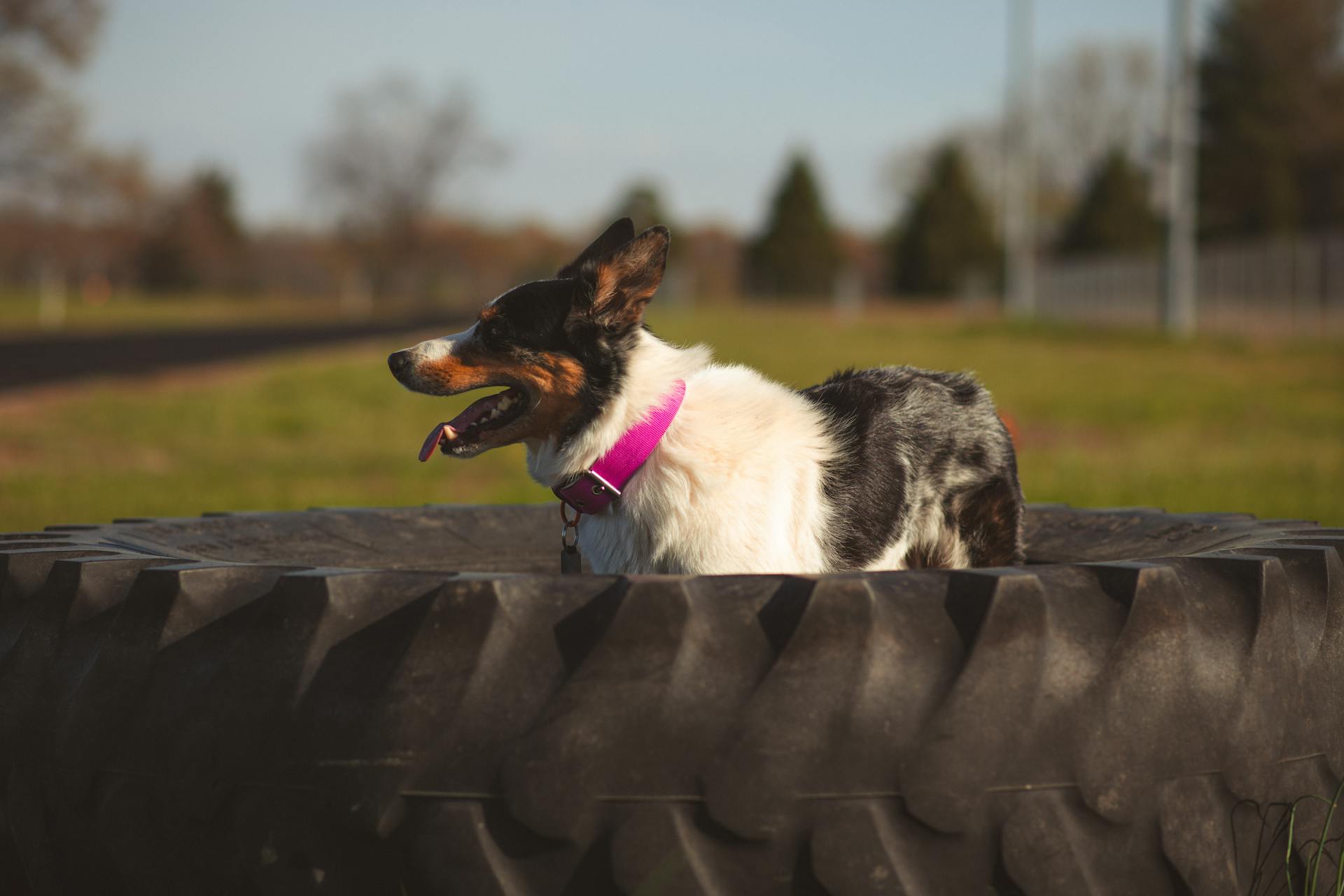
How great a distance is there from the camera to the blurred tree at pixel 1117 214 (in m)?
59.7

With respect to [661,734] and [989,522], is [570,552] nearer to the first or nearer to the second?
[989,522]

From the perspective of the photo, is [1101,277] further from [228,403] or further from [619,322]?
[619,322]

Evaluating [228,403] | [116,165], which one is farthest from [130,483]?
[116,165]

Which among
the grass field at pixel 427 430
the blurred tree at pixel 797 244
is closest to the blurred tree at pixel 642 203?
the blurred tree at pixel 797 244

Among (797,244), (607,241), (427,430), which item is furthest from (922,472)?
(797,244)

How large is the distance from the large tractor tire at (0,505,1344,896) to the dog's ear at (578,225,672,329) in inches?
53.8

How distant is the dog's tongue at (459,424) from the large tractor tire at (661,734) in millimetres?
1204

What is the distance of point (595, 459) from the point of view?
3342 millimetres

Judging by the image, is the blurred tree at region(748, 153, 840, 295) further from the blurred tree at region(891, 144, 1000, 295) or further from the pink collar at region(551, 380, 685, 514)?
the pink collar at region(551, 380, 685, 514)

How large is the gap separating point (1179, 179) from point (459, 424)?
27.3 meters

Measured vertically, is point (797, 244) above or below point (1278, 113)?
below

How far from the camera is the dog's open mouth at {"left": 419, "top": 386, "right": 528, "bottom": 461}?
11.2 ft

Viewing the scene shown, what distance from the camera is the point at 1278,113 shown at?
51.5 m

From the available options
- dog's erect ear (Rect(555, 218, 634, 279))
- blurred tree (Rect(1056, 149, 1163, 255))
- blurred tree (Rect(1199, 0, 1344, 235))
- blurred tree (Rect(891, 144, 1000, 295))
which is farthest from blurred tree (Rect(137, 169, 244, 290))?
dog's erect ear (Rect(555, 218, 634, 279))
